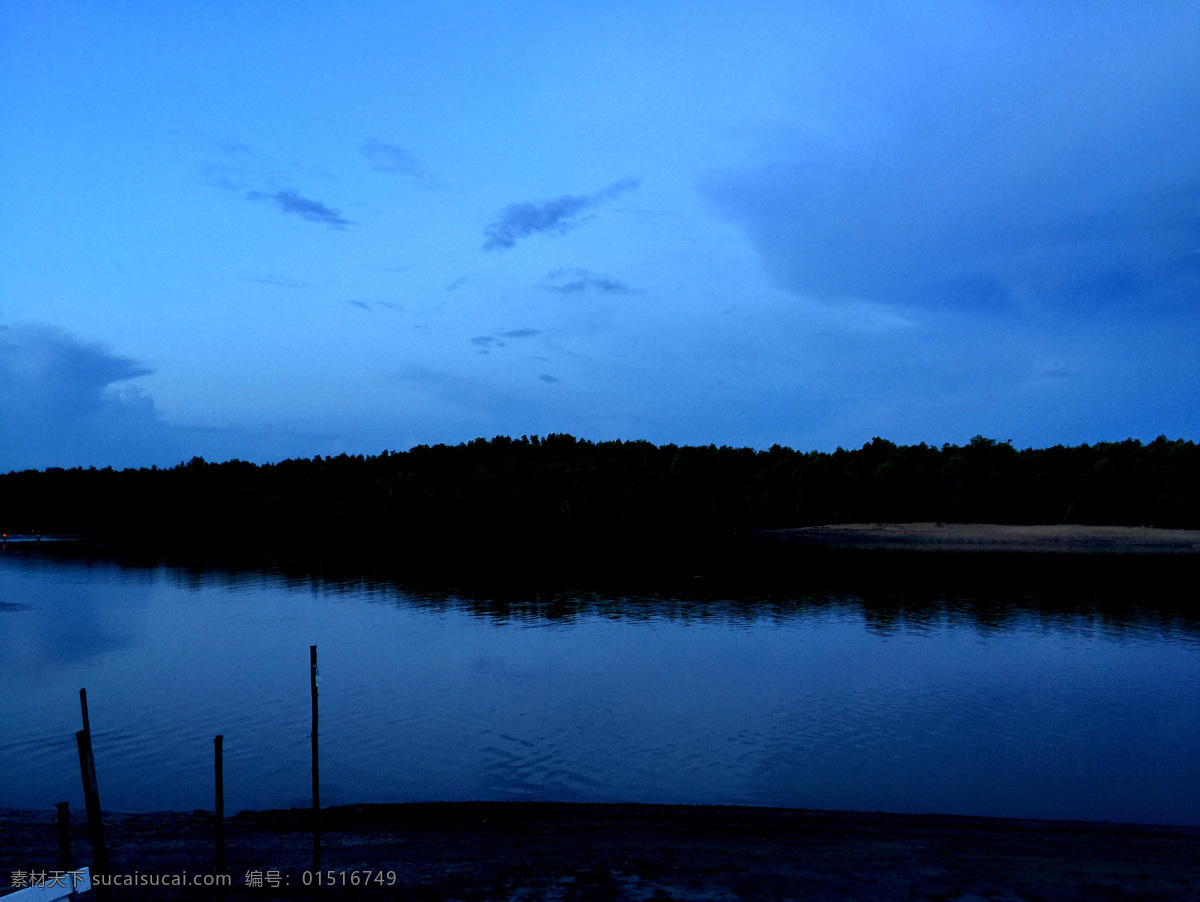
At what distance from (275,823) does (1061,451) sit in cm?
18680

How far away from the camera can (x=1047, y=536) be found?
13400 cm

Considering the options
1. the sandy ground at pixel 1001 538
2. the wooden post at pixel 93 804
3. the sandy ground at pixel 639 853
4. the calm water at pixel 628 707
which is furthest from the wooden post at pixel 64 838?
the sandy ground at pixel 1001 538

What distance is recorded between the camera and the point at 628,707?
1433 inches

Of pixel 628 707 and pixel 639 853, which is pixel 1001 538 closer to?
pixel 628 707

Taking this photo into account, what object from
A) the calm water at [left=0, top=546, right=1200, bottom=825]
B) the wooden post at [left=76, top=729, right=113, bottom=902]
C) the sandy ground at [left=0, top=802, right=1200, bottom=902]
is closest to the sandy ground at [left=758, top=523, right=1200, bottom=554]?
the calm water at [left=0, top=546, right=1200, bottom=825]

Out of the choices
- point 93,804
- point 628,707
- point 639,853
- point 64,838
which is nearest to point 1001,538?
point 628,707

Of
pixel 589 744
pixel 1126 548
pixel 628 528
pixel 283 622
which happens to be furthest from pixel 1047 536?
pixel 589 744

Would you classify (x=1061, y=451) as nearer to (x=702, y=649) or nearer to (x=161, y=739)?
(x=702, y=649)

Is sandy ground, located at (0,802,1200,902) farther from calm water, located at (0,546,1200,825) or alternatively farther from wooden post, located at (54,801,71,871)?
wooden post, located at (54,801,71,871)

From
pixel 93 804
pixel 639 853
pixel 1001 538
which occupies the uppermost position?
pixel 93 804

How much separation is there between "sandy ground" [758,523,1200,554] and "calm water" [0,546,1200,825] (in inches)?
2698

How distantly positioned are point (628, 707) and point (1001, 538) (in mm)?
118089

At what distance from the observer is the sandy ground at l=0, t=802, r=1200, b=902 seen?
53.1ft

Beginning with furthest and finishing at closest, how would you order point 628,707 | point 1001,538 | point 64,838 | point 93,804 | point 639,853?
1. point 1001,538
2. point 628,707
3. point 639,853
4. point 93,804
5. point 64,838
